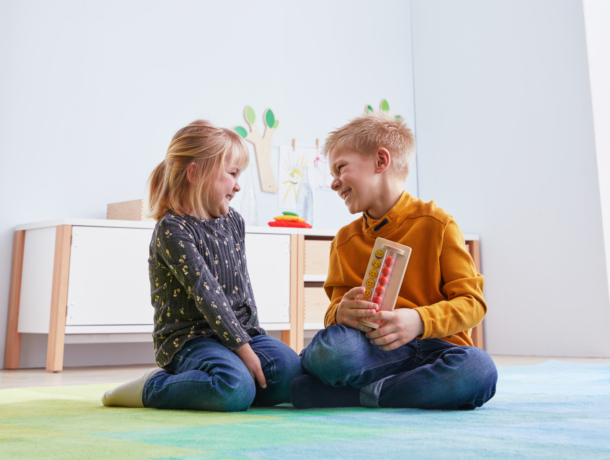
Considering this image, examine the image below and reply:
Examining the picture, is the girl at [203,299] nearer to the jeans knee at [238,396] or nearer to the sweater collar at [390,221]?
the jeans knee at [238,396]

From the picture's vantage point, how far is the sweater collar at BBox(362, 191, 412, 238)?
3.75 ft

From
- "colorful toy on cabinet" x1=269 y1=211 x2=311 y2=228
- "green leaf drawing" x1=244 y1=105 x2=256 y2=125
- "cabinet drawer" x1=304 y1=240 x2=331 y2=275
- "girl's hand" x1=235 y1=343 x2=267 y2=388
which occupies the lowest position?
"girl's hand" x1=235 y1=343 x2=267 y2=388

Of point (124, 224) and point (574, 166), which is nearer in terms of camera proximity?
point (124, 224)

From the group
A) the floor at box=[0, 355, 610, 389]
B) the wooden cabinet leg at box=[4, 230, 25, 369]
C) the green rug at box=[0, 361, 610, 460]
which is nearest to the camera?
the green rug at box=[0, 361, 610, 460]

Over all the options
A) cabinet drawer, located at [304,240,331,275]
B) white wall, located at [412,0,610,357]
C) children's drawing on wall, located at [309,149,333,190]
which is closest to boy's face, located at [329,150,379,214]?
cabinet drawer, located at [304,240,331,275]

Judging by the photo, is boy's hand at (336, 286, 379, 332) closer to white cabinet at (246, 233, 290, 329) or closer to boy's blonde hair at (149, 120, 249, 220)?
boy's blonde hair at (149, 120, 249, 220)

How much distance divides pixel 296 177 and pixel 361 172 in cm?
171

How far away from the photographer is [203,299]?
106 centimetres

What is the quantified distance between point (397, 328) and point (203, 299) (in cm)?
32

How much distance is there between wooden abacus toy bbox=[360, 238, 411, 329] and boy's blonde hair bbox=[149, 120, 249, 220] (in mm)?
368

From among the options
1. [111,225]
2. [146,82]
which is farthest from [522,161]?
[111,225]

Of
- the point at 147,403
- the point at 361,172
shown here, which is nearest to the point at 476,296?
the point at 361,172

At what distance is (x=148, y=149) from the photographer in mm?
2527

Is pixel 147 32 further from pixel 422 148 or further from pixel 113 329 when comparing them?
pixel 422 148
